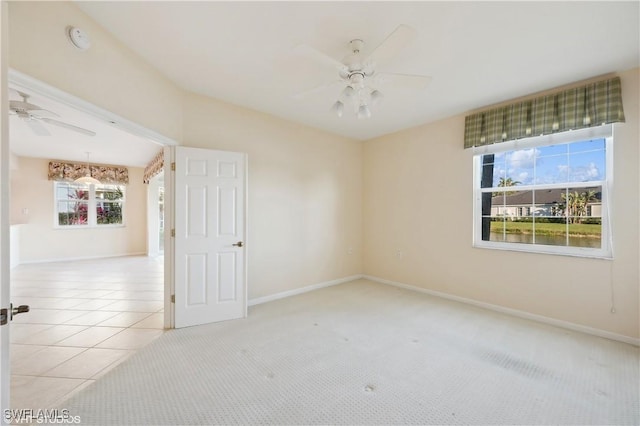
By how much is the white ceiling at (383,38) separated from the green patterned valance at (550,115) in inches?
6.0

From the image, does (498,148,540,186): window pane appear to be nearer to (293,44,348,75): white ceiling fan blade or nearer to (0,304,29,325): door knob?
(293,44,348,75): white ceiling fan blade

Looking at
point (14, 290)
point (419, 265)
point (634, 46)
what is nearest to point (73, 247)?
point (14, 290)

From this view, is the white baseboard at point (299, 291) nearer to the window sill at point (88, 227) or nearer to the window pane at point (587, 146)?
the window pane at point (587, 146)

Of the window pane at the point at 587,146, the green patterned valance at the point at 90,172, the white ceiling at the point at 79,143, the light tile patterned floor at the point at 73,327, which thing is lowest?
the light tile patterned floor at the point at 73,327

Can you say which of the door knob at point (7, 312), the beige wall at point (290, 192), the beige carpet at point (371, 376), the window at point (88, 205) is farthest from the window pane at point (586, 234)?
the window at point (88, 205)

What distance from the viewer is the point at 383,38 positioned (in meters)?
2.17

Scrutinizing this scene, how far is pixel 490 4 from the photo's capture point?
1.83 m

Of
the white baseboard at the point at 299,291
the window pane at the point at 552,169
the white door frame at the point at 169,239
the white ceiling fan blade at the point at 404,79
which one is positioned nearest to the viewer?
the white ceiling fan blade at the point at 404,79

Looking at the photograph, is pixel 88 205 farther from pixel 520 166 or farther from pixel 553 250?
pixel 553 250

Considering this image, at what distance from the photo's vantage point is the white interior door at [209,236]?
9.77 ft

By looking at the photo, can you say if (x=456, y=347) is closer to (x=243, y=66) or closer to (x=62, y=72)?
(x=243, y=66)

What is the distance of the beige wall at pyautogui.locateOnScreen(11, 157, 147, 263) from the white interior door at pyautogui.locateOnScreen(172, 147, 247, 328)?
6189mm

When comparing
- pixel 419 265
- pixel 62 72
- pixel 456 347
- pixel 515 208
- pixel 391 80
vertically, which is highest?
pixel 391 80

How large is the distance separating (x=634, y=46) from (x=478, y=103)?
1.33 metres
